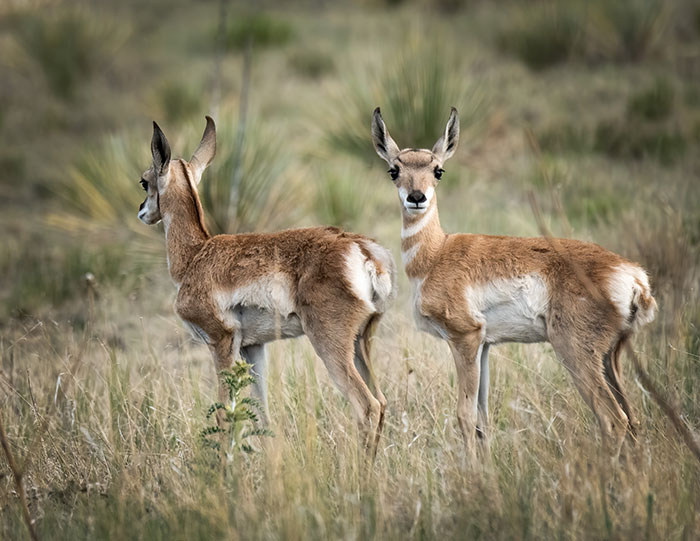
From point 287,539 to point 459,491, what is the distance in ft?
2.89

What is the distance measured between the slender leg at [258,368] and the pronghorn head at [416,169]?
4.24 feet

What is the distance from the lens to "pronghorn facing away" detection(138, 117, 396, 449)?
5215 millimetres

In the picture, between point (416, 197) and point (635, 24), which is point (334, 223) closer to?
point (416, 197)

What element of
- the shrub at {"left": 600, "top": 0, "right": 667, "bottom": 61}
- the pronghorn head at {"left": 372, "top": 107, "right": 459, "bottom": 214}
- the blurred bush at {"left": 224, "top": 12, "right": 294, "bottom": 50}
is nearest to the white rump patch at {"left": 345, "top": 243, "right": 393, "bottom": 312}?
the pronghorn head at {"left": 372, "top": 107, "right": 459, "bottom": 214}

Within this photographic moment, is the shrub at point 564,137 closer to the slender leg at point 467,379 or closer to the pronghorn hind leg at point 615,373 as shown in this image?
the pronghorn hind leg at point 615,373

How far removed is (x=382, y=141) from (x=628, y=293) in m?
1.74

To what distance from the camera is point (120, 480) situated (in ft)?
16.6

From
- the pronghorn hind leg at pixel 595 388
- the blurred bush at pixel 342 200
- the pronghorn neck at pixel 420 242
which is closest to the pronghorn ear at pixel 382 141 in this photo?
the pronghorn neck at pixel 420 242

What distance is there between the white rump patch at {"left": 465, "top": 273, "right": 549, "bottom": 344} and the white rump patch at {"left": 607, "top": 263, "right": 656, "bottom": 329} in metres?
0.36

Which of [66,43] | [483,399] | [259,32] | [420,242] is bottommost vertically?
[483,399]

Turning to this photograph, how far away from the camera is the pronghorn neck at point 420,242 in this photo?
5453 millimetres

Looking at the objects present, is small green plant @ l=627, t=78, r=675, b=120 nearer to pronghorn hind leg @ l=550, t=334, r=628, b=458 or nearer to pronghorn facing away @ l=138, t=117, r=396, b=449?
pronghorn facing away @ l=138, t=117, r=396, b=449

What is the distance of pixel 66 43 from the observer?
2077 centimetres

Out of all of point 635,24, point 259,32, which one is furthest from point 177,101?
point 635,24
